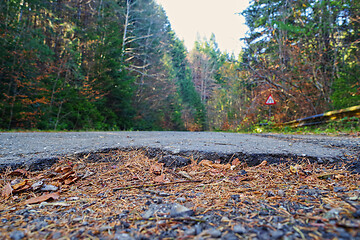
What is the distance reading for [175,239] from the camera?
0.89m

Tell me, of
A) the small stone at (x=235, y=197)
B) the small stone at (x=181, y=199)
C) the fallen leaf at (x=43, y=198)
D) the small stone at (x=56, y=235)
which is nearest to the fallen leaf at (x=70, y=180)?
the fallen leaf at (x=43, y=198)

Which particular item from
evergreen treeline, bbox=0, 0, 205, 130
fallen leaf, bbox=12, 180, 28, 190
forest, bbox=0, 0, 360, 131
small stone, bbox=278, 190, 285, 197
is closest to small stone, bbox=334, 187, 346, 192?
small stone, bbox=278, 190, 285, 197

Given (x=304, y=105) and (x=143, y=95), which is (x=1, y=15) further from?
(x=304, y=105)

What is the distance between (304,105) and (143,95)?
1170 cm

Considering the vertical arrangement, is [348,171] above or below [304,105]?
below

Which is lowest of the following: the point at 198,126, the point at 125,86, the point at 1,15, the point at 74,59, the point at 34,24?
the point at 198,126

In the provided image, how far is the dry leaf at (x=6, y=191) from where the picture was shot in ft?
4.86

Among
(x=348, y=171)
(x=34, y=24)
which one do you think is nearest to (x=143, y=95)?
(x=34, y=24)

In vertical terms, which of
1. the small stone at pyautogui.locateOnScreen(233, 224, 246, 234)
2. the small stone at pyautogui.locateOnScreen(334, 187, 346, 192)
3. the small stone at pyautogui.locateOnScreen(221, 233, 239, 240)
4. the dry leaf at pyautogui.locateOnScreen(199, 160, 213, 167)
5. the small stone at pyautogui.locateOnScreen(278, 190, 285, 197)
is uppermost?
the small stone at pyautogui.locateOnScreen(334, 187, 346, 192)

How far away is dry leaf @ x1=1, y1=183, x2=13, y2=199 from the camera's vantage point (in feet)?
4.86

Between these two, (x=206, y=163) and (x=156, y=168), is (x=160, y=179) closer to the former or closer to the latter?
(x=156, y=168)

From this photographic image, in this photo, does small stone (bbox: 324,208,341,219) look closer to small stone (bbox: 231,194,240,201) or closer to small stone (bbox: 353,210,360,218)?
small stone (bbox: 353,210,360,218)

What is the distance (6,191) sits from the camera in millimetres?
1510

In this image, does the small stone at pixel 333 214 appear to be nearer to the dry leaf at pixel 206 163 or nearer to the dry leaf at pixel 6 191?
the dry leaf at pixel 206 163
